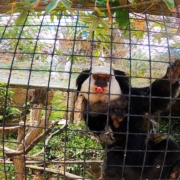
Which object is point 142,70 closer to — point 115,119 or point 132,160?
point 115,119

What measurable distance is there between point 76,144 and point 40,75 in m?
1.81

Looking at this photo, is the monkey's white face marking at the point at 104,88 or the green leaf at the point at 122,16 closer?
the green leaf at the point at 122,16

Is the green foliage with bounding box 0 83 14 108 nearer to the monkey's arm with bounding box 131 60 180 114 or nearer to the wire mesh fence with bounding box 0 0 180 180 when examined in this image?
the wire mesh fence with bounding box 0 0 180 180

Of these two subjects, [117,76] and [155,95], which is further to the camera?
[155,95]

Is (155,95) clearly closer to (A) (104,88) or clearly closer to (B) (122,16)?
(A) (104,88)

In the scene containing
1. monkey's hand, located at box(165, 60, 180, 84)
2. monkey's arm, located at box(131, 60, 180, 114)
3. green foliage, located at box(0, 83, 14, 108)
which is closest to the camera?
green foliage, located at box(0, 83, 14, 108)

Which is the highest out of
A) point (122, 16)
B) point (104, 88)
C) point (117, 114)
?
point (122, 16)

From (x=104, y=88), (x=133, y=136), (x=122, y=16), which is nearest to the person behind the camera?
(x=122, y=16)

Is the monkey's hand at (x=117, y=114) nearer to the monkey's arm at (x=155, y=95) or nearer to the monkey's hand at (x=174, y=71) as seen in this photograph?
the monkey's arm at (x=155, y=95)

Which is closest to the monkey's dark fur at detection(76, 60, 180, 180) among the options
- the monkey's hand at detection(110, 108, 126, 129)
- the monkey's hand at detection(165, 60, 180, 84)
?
the monkey's hand at detection(110, 108, 126, 129)

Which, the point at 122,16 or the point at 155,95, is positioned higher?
the point at 122,16

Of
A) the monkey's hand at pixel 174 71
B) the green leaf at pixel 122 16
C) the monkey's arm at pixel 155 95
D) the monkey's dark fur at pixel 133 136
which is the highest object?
the green leaf at pixel 122 16

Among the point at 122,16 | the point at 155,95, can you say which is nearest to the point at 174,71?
the point at 155,95

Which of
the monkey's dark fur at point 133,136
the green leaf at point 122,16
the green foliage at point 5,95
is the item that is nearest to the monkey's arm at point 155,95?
the monkey's dark fur at point 133,136
